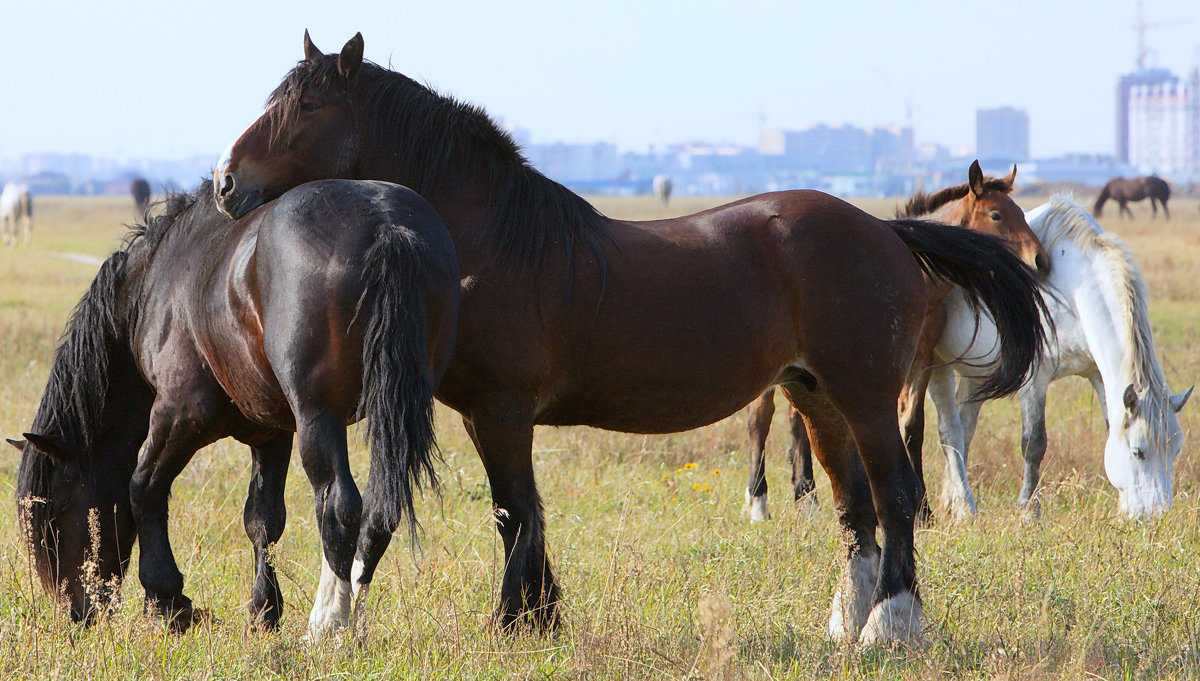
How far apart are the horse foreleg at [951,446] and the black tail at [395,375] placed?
140 inches

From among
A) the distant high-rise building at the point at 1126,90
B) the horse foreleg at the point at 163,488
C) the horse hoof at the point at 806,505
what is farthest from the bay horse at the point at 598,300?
the distant high-rise building at the point at 1126,90

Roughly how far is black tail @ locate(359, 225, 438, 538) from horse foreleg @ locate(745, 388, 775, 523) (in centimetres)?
306

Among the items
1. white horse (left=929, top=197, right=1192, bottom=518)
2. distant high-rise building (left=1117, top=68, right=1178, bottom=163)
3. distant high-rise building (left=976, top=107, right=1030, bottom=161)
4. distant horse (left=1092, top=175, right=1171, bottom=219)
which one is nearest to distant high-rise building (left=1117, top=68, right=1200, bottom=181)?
distant high-rise building (left=1117, top=68, right=1178, bottom=163)

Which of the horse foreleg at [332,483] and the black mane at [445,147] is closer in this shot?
the horse foreleg at [332,483]

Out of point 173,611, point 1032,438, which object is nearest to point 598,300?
point 173,611

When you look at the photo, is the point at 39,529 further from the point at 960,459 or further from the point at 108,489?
the point at 960,459

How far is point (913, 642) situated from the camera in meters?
3.54

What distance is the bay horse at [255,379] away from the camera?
2.85 metres

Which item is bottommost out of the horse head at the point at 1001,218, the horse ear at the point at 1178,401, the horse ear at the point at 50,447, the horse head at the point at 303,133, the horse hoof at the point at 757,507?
the horse hoof at the point at 757,507

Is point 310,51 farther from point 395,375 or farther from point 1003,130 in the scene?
A: point 1003,130

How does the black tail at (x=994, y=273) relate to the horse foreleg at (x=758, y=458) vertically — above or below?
above

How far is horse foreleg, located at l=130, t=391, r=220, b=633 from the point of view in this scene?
341cm

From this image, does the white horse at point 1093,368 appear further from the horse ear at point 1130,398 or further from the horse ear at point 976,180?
the horse ear at point 976,180

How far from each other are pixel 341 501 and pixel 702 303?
4.50 feet
